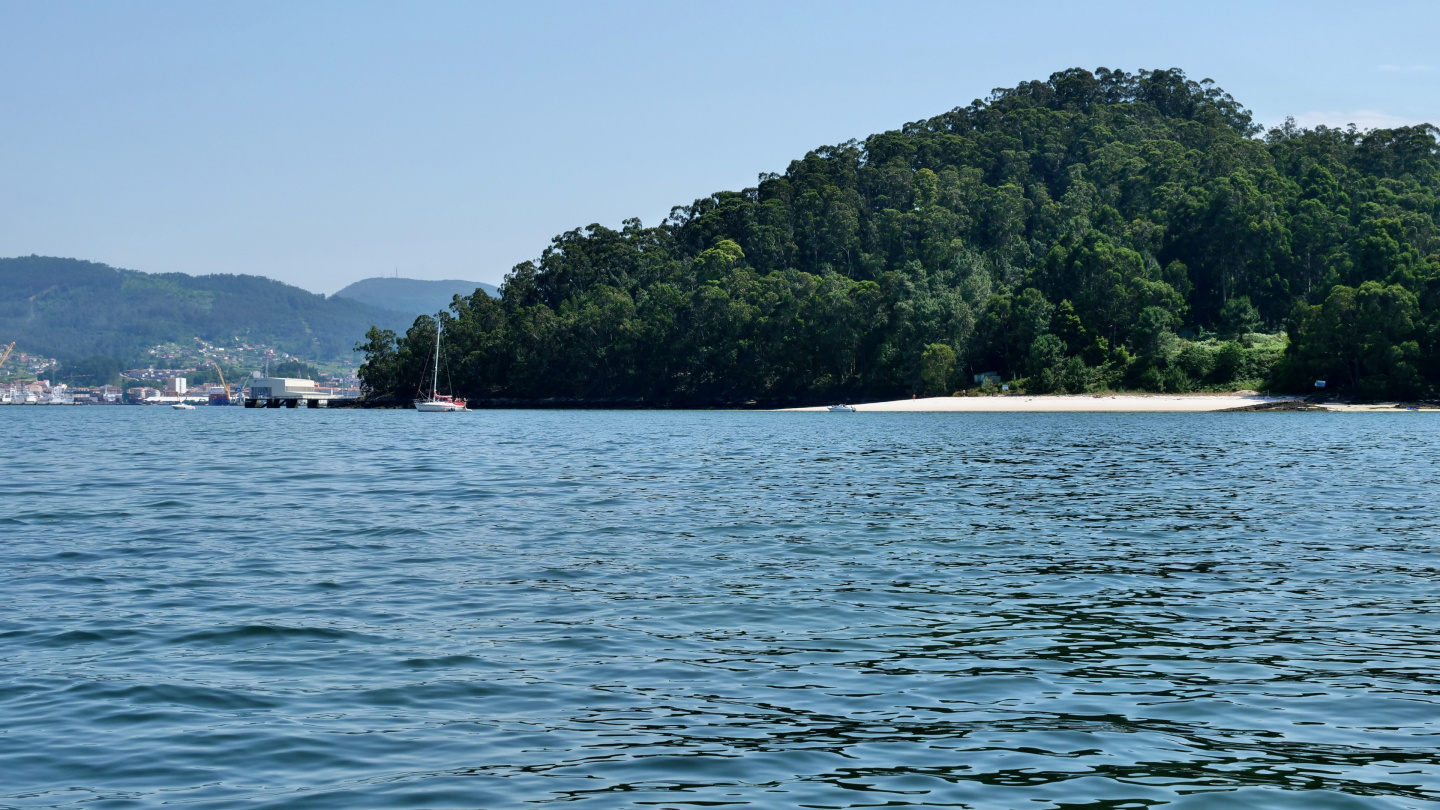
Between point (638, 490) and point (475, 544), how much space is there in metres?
12.1

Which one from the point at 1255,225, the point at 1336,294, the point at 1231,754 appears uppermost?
the point at 1255,225

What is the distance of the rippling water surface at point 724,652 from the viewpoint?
29.7 feet

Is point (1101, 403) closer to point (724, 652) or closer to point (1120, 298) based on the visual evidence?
point (1120, 298)

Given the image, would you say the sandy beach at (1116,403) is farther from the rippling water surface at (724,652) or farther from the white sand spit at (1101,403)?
the rippling water surface at (724,652)

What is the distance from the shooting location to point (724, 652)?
13.4 metres

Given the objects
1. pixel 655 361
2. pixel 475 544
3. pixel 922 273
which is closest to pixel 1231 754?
pixel 475 544

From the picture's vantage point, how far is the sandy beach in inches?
4611

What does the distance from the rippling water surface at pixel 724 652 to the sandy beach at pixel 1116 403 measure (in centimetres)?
9285

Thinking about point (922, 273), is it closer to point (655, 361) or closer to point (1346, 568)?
point (655, 361)

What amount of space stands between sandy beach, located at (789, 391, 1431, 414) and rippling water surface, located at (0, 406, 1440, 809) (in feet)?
305

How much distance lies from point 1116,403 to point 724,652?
11780 cm

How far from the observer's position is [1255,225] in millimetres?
146125

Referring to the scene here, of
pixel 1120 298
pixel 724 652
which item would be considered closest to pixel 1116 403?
pixel 1120 298

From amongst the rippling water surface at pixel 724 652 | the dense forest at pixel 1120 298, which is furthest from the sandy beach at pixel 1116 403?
the rippling water surface at pixel 724 652
